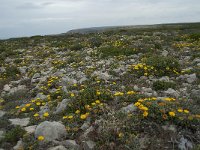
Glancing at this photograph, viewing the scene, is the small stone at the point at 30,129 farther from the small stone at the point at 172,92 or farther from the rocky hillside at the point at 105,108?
the small stone at the point at 172,92

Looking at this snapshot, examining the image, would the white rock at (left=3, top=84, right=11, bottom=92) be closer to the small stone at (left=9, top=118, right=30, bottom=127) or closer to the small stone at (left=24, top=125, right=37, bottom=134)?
the small stone at (left=9, top=118, right=30, bottom=127)

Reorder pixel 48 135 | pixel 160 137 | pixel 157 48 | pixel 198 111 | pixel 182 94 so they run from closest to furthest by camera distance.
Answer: pixel 160 137
pixel 48 135
pixel 198 111
pixel 182 94
pixel 157 48

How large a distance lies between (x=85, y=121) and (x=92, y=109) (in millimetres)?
363

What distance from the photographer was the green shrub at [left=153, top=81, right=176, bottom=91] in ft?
27.7

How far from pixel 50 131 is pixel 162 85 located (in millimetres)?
3873

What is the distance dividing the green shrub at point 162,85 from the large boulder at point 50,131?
3.47 metres

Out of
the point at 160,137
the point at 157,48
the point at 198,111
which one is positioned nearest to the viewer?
the point at 160,137

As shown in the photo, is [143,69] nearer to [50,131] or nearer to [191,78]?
[191,78]

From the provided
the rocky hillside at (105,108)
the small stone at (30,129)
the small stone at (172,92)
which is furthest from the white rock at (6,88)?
the small stone at (172,92)

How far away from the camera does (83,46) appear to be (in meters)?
18.1

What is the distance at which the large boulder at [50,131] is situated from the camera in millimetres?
5884

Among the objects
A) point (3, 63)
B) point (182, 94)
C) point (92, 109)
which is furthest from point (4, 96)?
point (3, 63)

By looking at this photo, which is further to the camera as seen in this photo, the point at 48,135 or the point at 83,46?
the point at 83,46

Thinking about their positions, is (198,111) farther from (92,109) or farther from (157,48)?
(157,48)
